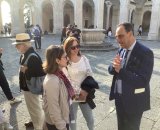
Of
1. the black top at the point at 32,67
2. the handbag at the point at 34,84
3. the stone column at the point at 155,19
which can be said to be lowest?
the handbag at the point at 34,84

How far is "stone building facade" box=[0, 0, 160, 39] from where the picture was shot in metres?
23.1

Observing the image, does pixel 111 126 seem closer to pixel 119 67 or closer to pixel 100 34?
pixel 119 67

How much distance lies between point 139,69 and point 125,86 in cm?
27

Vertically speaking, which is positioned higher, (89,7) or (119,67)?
(89,7)

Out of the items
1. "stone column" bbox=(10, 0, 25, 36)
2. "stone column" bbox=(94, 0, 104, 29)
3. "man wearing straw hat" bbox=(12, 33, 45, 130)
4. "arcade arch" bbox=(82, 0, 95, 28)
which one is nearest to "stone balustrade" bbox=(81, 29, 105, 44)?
"stone column" bbox=(94, 0, 104, 29)

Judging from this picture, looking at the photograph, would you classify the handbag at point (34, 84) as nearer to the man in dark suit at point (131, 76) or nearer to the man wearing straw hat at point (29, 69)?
the man wearing straw hat at point (29, 69)

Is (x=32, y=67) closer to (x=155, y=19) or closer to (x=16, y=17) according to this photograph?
(x=155, y=19)

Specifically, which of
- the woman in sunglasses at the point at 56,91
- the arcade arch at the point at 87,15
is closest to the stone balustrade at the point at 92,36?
the woman in sunglasses at the point at 56,91

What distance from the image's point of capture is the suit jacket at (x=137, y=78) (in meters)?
2.18

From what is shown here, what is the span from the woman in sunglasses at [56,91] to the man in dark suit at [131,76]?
61 cm

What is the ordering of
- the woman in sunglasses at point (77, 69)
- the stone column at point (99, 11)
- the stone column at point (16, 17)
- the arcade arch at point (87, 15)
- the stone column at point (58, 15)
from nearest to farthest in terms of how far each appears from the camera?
the woman in sunglasses at point (77, 69)
the stone column at point (99, 11)
the stone column at point (16, 17)
the stone column at point (58, 15)
the arcade arch at point (87, 15)

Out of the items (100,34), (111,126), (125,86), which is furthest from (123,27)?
(100,34)

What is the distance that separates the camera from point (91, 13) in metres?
34.4

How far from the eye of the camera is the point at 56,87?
2090mm
